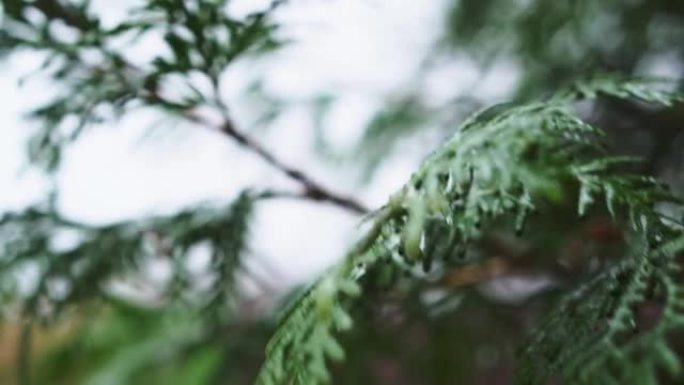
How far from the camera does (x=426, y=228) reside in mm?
510

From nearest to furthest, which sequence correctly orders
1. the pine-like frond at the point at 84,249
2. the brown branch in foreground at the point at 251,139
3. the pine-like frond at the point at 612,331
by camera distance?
the pine-like frond at the point at 612,331
the brown branch in foreground at the point at 251,139
the pine-like frond at the point at 84,249

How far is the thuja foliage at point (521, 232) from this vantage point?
36 cm

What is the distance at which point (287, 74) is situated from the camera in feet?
3.87

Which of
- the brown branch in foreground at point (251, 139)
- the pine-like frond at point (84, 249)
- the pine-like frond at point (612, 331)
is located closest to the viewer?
the pine-like frond at point (612, 331)

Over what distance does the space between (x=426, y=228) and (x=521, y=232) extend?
4.4 inches

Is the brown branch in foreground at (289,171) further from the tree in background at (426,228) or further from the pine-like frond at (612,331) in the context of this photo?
the pine-like frond at (612,331)

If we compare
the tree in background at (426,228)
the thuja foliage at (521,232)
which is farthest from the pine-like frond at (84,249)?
the thuja foliage at (521,232)

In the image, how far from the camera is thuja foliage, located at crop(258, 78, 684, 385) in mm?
361

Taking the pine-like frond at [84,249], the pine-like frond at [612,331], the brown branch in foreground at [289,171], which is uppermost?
the pine-like frond at [612,331]

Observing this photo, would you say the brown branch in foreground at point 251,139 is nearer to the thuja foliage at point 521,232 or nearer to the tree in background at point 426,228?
the tree in background at point 426,228

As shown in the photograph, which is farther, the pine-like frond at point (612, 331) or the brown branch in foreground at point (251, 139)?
the brown branch in foreground at point (251, 139)

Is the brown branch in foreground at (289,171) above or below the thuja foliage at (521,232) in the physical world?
below

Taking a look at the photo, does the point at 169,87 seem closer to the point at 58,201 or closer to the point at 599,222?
the point at 58,201

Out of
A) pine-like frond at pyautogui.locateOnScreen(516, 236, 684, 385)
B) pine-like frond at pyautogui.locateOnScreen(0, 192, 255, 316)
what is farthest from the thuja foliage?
pine-like frond at pyautogui.locateOnScreen(0, 192, 255, 316)
